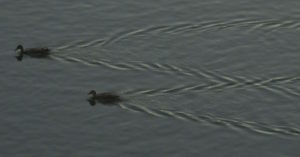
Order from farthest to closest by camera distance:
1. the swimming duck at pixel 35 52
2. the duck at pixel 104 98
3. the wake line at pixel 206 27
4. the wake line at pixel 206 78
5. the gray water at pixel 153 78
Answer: the wake line at pixel 206 27 → the swimming duck at pixel 35 52 → the wake line at pixel 206 78 → the duck at pixel 104 98 → the gray water at pixel 153 78

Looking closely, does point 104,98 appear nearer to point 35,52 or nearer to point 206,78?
point 206,78

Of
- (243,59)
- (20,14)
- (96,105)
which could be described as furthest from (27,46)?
(243,59)

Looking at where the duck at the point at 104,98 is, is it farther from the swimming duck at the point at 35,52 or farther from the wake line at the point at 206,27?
the wake line at the point at 206,27

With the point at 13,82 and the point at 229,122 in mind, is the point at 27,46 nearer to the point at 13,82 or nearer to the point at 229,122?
the point at 13,82

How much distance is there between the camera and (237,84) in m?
36.8

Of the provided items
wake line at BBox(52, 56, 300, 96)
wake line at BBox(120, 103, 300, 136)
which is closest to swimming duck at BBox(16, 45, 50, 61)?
wake line at BBox(52, 56, 300, 96)

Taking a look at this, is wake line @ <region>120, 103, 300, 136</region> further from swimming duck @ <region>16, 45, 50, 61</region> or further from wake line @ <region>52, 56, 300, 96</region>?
swimming duck @ <region>16, 45, 50, 61</region>

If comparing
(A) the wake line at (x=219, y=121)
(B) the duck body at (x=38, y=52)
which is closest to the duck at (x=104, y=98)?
(A) the wake line at (x=219, y=121)

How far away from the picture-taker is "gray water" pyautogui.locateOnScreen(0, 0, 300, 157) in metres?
33.9

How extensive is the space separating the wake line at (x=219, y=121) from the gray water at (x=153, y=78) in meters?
0.03

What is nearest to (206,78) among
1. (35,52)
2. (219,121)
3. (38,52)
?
(219,121)

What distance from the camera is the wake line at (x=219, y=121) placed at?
33938 millimetres

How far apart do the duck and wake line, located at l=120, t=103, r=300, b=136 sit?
0.32 meters

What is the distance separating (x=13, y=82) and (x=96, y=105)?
11.3 ft
